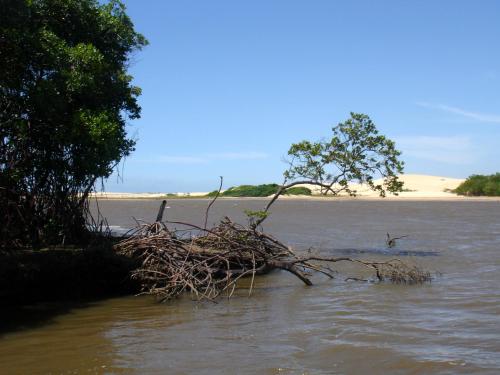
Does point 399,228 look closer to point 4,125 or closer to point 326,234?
point 326,234

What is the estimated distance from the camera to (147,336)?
8922mm

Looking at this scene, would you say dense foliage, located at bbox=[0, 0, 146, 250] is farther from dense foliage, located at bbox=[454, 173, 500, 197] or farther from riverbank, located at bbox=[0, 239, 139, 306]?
dense foliage, located at bbox=[454, 173, 500, 197]

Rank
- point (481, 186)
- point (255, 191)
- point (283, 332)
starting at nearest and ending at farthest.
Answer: point (283, 332) < point (481, 186) < point (255, 191)

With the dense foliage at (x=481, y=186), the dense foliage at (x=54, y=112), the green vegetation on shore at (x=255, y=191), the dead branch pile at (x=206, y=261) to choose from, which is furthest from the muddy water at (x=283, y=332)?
the green vegetation on shore at (x=255, y=191)

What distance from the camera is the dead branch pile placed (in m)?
11.6

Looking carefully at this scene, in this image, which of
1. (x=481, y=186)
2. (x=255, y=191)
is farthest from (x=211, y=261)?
(x=255, y=191)

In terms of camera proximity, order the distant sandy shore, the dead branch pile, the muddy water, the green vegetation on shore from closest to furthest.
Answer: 1. the muddy water
2. the dead branch pile
3. the distant sandy shore
4. the green vegetation on shore

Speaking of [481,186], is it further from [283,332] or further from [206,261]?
[283,332]

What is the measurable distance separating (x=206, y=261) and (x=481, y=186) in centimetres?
6441

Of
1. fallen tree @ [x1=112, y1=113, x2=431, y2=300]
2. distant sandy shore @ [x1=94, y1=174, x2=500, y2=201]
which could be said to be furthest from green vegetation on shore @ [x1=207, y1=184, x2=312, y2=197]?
fallen tree @ [x1=112, y1=113, x2=431, y2=300]

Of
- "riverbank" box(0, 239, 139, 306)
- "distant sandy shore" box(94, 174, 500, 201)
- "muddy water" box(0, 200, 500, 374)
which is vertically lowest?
"muddy water" box(0, 200, 500, 374)

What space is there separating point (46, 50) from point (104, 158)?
2286 millimetres

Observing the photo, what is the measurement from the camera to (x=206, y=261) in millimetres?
12438

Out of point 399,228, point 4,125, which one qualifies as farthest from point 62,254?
point 399,228
